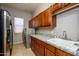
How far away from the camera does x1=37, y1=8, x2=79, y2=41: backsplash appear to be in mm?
1675

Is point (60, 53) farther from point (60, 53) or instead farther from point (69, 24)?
point (69, 24)

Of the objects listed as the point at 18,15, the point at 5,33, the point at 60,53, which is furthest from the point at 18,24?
the point at 60,53

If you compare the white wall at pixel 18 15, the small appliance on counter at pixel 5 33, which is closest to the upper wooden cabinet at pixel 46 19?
the white wall at pixel 18 15

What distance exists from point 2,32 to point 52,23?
133cm

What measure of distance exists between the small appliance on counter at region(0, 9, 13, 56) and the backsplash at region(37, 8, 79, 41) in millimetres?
1190

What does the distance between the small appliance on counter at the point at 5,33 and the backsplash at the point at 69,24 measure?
3.91 feet

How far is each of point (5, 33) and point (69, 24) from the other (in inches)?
52.2

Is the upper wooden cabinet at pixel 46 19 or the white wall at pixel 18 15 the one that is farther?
the upper wooden cabinet at pixel 46 19

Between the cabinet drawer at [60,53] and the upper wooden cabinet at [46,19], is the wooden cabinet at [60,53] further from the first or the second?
the upper wooden cabinet at [46,19]

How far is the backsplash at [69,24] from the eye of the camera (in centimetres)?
167

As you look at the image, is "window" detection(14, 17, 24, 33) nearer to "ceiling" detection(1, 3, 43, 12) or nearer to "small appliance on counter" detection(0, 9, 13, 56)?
"small appliance on counter" detection(0, 9, 13, 56)

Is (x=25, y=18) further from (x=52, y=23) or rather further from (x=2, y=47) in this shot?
(x=52, y=23)

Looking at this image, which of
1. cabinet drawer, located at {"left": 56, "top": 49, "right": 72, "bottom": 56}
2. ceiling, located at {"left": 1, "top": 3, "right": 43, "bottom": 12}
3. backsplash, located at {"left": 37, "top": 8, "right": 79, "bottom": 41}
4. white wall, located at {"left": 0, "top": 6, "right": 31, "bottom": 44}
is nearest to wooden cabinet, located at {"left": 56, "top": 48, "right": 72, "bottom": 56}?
cabinet drawer, located at {"left": 56, "top": 49, "right": 72, "bottom": 56}


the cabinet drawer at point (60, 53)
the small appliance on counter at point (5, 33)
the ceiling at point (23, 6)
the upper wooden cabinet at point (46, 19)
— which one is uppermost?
the ceiling at point (23, 6)
